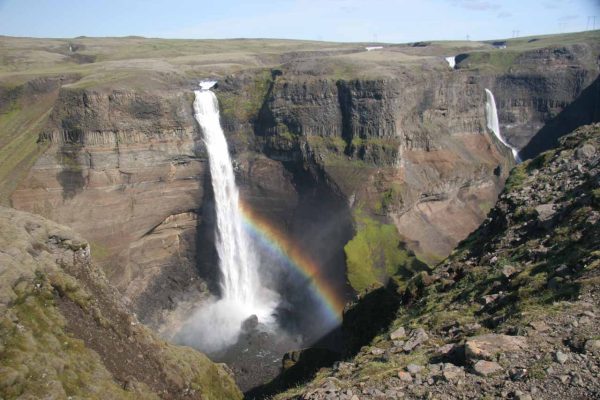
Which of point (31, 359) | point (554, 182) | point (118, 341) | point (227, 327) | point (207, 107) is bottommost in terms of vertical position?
point (227, 327)

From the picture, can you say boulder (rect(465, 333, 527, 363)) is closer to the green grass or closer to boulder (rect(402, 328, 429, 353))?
boulder (rect(402, 328, 429, 353))

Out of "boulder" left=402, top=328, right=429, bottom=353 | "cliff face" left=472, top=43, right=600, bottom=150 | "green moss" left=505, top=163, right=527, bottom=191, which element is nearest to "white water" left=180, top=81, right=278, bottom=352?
"green moss" left=505, top=163, right=527, bottom=191

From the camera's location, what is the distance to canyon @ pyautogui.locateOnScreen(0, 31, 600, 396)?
4344 cm

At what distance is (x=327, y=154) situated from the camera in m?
50.8

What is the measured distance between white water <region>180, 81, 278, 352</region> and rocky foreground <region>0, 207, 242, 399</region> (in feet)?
82.1

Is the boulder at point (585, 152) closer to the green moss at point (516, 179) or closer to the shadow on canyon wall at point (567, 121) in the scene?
the green moss at point (516, 179)

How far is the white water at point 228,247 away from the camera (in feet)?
156

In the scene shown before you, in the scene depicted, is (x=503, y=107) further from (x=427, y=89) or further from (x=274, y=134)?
(x=274, y=134)

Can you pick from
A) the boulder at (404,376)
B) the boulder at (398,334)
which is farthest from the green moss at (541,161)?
the boulder at (404,376)

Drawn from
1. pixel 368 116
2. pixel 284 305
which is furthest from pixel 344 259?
pixel 368 116

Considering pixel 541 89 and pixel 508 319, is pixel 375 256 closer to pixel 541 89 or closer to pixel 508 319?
pixel 508 319

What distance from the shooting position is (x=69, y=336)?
17.0 m

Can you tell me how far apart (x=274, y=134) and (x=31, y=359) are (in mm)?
39798

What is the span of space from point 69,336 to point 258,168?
3637cm
